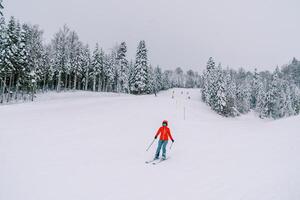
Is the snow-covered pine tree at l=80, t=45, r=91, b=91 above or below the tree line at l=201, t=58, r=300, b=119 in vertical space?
above

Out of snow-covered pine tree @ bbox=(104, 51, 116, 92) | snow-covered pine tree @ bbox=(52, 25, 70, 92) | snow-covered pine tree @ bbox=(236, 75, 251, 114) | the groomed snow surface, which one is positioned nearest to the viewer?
the groomed snow surface

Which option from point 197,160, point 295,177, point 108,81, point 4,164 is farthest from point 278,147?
point 108,81

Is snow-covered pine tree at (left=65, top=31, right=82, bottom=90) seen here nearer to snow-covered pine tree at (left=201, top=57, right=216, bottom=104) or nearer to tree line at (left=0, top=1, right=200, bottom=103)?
tree line at (left=0, top=1, right=200, bottom=103)

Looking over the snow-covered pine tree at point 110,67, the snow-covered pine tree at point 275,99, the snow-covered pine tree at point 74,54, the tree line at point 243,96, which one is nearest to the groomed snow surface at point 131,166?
the tree line at point 243,96

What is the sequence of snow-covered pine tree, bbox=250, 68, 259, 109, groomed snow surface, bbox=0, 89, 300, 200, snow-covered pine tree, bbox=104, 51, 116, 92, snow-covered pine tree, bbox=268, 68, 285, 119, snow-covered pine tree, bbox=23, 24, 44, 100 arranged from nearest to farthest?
1. groomed snow surface, bbox=0, 89, 300, 200
2. snow-covered pine tree, bbox=23, 24, 44, 100
3. snow-covered pine tree, bbox=268, 68, 285, 119
4. snow-covered pine tree, bbox=104, 51, 116, 92
5. snow-covered pine tree, bbox=250, 68, 259, 109

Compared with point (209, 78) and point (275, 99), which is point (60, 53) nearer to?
point (209, 78)

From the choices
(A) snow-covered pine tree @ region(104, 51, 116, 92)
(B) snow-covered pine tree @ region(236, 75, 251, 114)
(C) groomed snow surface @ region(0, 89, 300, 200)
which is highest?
(A) snow-covered pine tree @ region(104, 51, 116, 92)

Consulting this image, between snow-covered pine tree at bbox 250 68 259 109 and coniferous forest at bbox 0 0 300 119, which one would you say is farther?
snow-covered pine tree at bbox 250 68 259 109

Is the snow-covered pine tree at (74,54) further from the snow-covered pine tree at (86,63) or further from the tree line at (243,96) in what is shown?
the tree line at (243,96)

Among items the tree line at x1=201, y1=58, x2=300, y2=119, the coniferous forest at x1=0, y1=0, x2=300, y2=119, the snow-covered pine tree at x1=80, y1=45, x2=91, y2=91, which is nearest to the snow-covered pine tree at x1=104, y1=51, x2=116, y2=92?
the coniferous forest at x1=0, y1=0, x2=300, y2=119

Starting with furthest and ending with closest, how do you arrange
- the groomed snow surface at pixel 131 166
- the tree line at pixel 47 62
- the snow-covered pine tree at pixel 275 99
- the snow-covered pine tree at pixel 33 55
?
the snow-covered pine tree at pixel 275 99 → the snow-covered pine tree at pixel 33 55 → the tree line at pixel 47 62 → the groomed snow surface at pixel 131 166

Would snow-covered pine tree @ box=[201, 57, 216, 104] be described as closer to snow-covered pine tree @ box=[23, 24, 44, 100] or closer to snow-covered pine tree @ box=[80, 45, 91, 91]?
snow-covered pine tree @ box=[80, 45, 91, 91]

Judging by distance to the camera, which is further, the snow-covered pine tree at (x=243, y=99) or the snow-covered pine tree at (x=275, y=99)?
the snow-covered pine tree at (x=243, y=99)

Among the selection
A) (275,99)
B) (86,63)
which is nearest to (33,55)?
(86,63)
